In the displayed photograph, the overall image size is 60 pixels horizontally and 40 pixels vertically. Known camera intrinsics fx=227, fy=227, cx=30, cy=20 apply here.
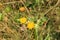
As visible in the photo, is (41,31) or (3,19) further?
(3,19)

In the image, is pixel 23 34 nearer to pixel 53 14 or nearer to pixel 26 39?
pixel 26 39

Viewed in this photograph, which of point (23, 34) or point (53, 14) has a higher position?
point (53, 14)

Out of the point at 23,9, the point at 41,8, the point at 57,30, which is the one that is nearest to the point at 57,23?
the point at 57,30

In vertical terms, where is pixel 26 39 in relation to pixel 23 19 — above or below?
below

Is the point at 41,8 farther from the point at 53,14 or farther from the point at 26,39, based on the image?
the point at 26,39

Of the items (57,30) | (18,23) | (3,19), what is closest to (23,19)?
(18,23)

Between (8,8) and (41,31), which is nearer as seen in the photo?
(41,31)

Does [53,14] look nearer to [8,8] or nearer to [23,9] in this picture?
[23,9]

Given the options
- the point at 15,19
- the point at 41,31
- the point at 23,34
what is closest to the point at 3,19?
the point at 15,19
